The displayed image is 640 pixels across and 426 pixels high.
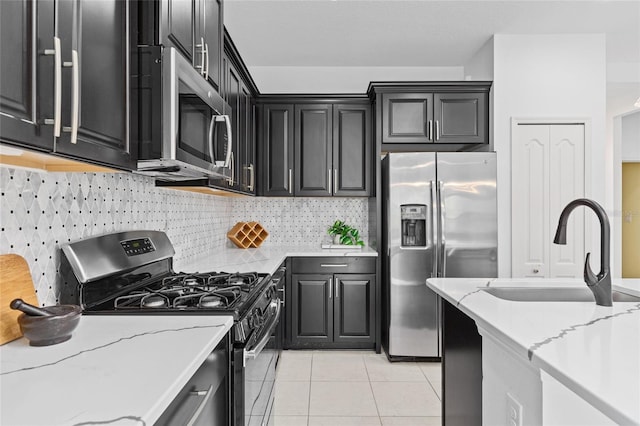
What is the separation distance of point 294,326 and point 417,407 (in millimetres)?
1409

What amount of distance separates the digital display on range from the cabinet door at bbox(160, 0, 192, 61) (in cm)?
88

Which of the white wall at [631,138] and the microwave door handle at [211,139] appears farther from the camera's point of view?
the white wall at [631,138]

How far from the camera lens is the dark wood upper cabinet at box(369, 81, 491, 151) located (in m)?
3.72

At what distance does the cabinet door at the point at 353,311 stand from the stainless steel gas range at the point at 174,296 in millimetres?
1673

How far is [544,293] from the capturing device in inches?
71.8

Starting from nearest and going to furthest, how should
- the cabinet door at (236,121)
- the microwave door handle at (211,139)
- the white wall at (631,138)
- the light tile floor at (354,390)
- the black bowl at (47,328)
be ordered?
the black bowl at (47,328)
the microwave door handle at (211,139)
the light tile floor at (354,390)
the cabinet door at (236,121)
the white wall at (631,138)

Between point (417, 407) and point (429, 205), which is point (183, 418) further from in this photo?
point (429, 205)

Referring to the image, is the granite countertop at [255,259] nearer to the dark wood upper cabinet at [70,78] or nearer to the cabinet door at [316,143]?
the cabinet door at [316,143]

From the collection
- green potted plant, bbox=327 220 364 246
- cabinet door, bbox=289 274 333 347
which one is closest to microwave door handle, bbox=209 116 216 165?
cabinet door, bbox=289 274 333 347

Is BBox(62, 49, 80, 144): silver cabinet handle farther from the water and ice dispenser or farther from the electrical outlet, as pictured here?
the water and ice dispenser

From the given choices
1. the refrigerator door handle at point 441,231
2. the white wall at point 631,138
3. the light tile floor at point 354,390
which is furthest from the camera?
the white wall at point 631,138

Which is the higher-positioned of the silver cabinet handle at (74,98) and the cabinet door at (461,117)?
the cabinet door at (461,117)

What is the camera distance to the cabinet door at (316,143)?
4.02m

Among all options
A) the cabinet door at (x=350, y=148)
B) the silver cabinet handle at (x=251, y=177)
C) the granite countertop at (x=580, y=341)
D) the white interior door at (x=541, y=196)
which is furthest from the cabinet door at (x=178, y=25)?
the white interior door at (x=541, y=196)
